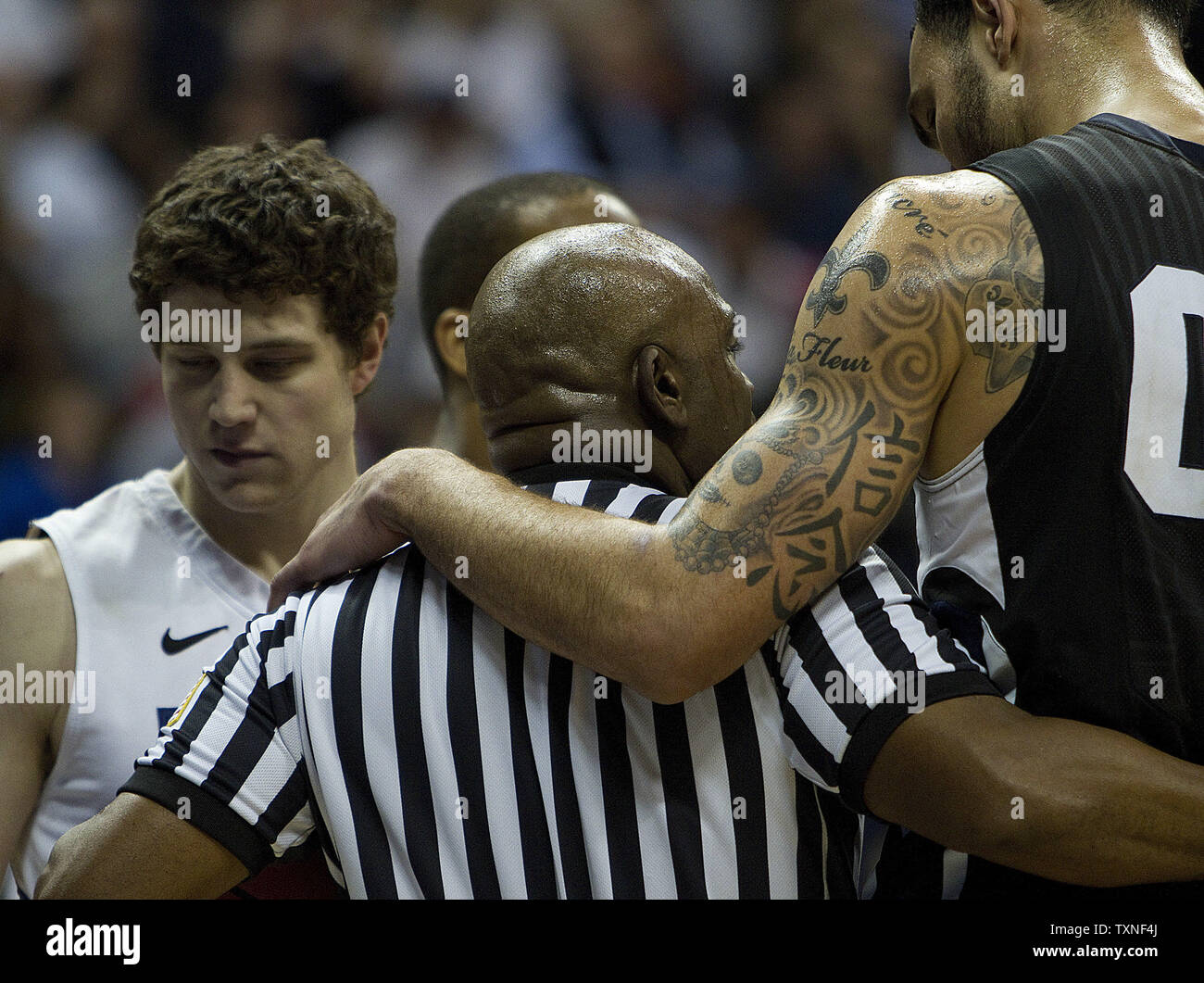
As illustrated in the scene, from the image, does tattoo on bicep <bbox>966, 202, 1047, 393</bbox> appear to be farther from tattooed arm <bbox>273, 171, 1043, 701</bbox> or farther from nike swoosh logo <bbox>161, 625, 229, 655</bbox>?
nike swoosh logo <bbox>161, 625, 229, 655</bbox>

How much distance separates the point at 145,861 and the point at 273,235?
1.32m

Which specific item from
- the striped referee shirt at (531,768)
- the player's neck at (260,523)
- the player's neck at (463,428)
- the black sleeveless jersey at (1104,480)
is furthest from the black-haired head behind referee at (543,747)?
the player's neck at (463,428)

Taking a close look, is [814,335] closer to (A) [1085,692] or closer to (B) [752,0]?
(A) [1085,692]

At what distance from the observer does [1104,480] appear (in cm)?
136

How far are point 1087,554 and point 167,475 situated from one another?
6.41 ft

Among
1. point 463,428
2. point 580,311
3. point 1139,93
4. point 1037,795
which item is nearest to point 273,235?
point 463,428

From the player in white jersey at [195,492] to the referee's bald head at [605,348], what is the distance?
2.84 ft

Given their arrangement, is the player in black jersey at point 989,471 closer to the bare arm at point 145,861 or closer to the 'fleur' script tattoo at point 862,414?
the 'fleur' script tattoo at point 862,414

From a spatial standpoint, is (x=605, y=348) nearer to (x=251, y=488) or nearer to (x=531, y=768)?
(x=531, y=768)

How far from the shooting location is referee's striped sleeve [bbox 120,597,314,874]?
1.43 meters

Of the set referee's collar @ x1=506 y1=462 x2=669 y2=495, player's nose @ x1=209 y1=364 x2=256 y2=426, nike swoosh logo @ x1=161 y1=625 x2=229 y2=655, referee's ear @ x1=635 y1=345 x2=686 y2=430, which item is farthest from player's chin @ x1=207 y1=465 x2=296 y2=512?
referee's ear @ x1=635 y1=345 x2=686 y2=430

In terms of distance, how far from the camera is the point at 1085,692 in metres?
1.36

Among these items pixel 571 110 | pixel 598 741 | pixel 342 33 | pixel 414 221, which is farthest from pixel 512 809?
pixel 342 33

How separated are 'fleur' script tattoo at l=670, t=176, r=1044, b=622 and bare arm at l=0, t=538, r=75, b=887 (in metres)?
1.43
